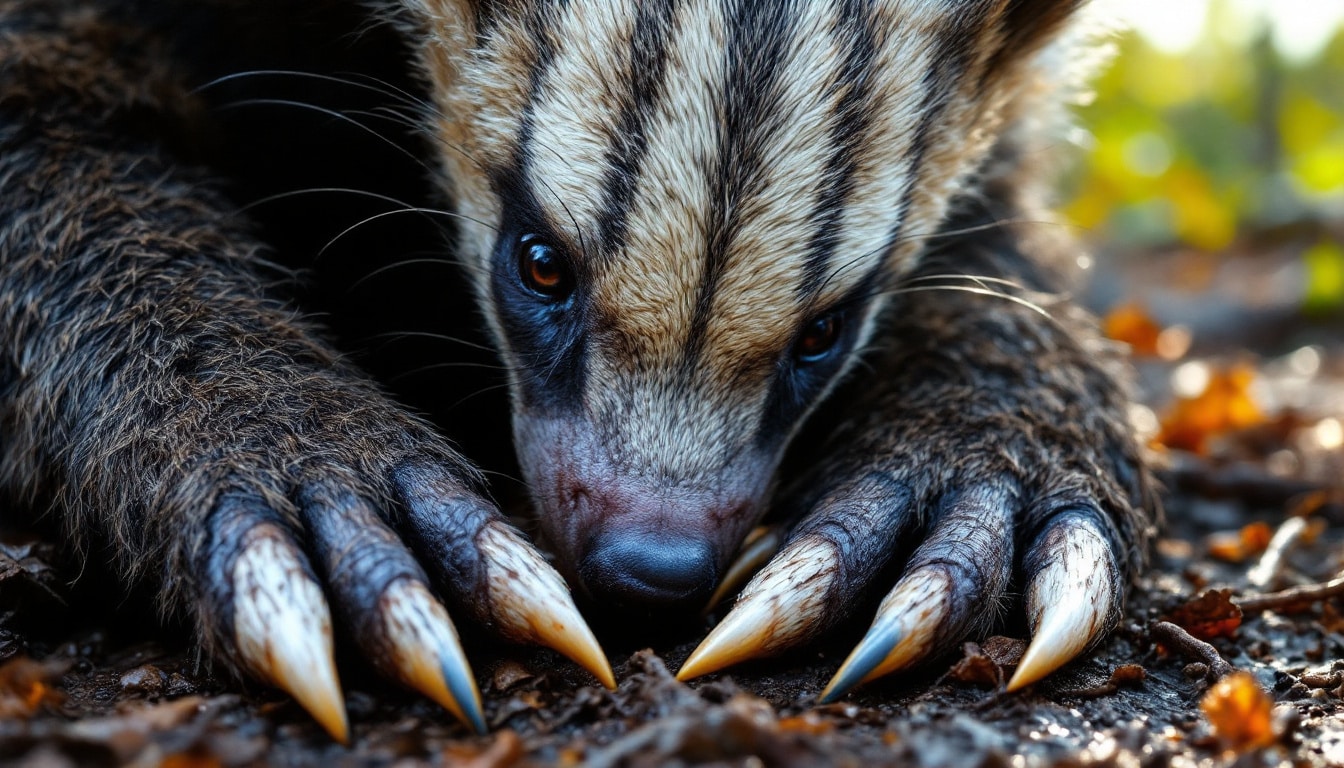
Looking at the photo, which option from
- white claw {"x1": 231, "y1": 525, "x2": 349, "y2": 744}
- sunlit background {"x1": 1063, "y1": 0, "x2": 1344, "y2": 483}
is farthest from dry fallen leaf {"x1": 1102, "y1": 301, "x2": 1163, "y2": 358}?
white claw {"x1": 231, "y1": 525, "x2": 349, "y2": 744}

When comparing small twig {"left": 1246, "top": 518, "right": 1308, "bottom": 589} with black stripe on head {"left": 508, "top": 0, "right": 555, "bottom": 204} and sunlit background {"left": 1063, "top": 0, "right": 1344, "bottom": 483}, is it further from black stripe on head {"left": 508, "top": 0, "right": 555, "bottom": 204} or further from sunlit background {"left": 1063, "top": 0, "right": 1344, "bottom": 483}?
black stripe on head {"left": 508, "top": 0, "right": 555, "bottom": 204}

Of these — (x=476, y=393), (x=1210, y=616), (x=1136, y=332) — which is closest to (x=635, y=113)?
(x=476, y=393)

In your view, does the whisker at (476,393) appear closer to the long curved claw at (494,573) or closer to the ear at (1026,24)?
the long curved claw at (494,573)

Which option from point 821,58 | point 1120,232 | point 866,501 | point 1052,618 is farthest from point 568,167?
point 1120,232

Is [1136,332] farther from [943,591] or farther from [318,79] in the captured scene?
[318,79]

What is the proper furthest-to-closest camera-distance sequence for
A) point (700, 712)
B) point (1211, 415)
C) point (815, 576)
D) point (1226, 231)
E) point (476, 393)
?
point (1226, 231), point (1211, 415), point (476, 393), point (815, 576), point (700, 712)
